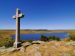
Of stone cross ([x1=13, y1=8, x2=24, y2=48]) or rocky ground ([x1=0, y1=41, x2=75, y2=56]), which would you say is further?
stone cross ([x1=13, y1=8, x2=24, y2=48])

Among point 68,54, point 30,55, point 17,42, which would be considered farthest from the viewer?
point 17,42

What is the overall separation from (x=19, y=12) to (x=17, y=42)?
2384mm

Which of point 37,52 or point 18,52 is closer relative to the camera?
point 37,52

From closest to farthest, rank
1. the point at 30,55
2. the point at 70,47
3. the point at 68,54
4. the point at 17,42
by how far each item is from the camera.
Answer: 1. the point at 68,54
2. the point at 30,55
3. the point at 70,47
4. the point at 17,42

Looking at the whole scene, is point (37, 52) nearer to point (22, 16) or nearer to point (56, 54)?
point (56, 54)

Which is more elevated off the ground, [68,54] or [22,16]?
[22,16]

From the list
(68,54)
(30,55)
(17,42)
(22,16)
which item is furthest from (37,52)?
(22,16)

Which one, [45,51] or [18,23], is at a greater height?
[18,23]

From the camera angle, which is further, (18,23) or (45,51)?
(18,23)

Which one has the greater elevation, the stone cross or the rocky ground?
the stone cross

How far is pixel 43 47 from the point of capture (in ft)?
34.3

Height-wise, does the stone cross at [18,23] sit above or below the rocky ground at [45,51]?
above

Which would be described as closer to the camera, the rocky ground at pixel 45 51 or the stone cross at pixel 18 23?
the rocky ground at pixel 45 51

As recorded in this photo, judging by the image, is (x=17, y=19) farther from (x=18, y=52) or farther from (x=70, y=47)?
(x=70, y=47)
